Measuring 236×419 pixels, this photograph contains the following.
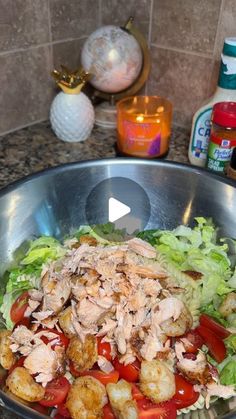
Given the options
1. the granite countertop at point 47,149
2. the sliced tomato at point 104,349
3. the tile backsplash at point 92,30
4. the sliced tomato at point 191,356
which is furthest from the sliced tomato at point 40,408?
the tile backsplash at point 92,30

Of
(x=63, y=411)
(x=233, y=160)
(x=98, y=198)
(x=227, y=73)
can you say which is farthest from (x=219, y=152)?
(x=63, y=411)

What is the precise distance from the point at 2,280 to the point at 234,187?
0.50 m

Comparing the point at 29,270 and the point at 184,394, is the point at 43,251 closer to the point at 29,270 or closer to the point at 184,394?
the point at 29,270

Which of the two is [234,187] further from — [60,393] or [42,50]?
[42,50]

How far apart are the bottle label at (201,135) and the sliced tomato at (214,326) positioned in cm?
46

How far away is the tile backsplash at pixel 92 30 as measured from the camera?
3.73 feet

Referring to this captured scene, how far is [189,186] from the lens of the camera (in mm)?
999

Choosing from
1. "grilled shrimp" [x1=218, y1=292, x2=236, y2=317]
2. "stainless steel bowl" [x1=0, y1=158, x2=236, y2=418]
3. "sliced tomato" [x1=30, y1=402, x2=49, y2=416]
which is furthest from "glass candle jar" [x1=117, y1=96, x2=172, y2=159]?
"sliced tomato" [x1=30, y1=402, x2=49, y2=416]

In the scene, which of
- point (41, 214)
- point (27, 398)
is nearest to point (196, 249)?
point (41, 214)

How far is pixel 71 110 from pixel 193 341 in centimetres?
70

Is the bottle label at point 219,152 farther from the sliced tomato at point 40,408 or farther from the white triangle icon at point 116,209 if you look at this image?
the sliced tomato at point 40,408

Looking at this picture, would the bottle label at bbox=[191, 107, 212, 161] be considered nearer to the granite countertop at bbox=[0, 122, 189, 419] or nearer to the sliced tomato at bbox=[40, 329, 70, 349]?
the granite countertop at bbox=[0, 122, 189, 419]

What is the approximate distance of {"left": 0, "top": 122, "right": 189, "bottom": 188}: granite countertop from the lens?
44.9 inches

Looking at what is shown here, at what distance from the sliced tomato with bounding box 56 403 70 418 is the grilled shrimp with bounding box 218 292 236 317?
0.32 m
